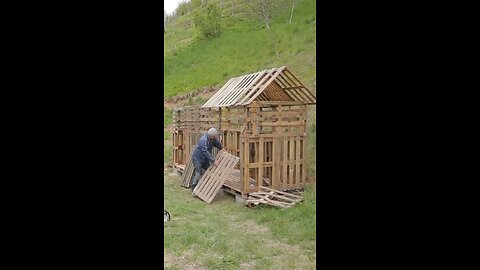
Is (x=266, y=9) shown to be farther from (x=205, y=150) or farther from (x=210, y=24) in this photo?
(x=205, y=150)

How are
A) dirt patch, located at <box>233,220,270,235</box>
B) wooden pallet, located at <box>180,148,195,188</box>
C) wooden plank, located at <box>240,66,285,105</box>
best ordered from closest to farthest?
1. dirt patch, located at <box>233,220,270,235</box>
2. wooden plank, located at <box>240,66,285,105</box>
3. wooden pallet, located at <box>180,148,195,188</box>

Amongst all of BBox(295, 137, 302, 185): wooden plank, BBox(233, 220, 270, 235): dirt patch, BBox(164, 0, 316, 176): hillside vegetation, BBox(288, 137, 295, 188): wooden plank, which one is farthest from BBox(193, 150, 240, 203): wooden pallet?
BBox(164, 0, 316, 176): hillside vegetation

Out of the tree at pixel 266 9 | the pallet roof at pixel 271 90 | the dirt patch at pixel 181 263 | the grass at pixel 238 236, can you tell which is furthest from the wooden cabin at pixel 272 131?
the tree at pixel 266 9

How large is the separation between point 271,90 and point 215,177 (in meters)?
2.36

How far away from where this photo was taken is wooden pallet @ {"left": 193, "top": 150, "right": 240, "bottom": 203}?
29.3 ft

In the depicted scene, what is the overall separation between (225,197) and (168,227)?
8.15 ft

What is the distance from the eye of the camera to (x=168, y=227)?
7.12 meters

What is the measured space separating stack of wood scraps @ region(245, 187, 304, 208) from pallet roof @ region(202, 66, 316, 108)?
187 centimetres

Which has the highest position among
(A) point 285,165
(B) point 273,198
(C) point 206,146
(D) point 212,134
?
(D) point 212,134

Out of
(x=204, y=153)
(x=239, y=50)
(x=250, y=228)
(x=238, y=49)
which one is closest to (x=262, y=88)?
(x=204, y=153)

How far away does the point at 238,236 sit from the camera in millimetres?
6797

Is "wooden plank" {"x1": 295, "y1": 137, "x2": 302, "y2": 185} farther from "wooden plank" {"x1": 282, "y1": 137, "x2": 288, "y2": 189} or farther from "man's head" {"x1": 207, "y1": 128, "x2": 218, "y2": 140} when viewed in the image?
"man's head" {"x1": 207, "y1": 128, "x2": 218, "y2": 140}

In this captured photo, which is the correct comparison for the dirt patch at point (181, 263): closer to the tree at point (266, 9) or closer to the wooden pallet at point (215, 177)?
the wooden pallet at point (215, 177)
